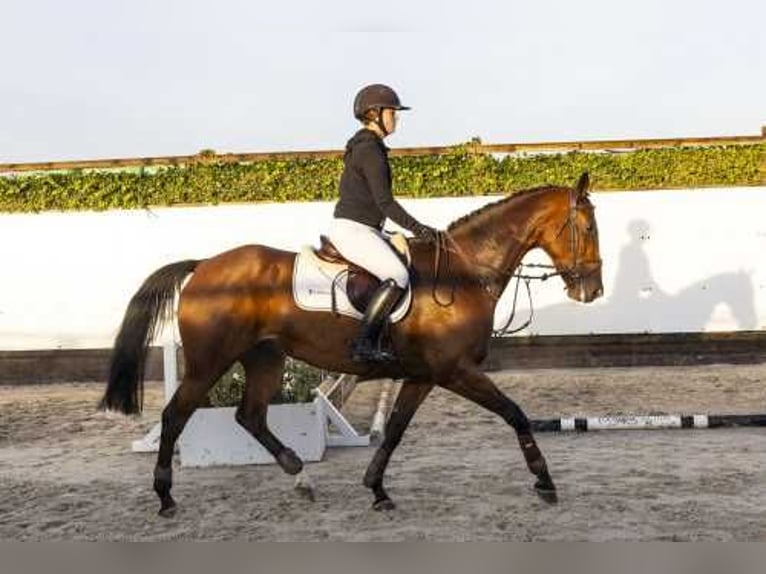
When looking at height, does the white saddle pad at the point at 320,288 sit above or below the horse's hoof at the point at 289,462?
above

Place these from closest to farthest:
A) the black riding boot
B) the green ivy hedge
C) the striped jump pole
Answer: the black riding boot
the striped jump pole
the green ivy hedge

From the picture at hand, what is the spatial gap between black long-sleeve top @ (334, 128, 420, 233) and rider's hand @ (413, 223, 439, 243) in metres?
0.03

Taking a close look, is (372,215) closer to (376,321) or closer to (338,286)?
(338,286)

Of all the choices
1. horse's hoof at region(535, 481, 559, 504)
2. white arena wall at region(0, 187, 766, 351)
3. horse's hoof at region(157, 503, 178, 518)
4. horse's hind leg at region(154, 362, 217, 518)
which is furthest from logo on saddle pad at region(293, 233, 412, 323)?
white arena wall at region(0, 187, 766, 351)

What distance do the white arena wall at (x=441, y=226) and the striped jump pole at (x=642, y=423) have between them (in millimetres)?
5528

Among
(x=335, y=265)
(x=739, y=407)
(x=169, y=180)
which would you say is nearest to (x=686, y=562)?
(x=335, y=265)

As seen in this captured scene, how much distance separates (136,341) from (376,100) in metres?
2.48

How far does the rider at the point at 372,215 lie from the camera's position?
524 centimetres

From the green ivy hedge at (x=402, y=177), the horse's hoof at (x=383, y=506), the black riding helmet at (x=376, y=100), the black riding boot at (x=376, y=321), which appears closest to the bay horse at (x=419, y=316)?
the horse's hoof at (x=383, y=506)

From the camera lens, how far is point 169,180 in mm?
13664

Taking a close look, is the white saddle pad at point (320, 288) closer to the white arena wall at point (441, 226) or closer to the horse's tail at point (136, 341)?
the horse's tail at point (136, 341)

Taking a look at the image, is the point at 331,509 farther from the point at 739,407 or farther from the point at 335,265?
the point at 739,407

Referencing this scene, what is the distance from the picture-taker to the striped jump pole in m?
7.39

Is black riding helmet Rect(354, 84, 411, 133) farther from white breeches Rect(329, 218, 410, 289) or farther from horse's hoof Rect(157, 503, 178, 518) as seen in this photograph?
horse's hoof Rect(157, 503, 178, 518)
